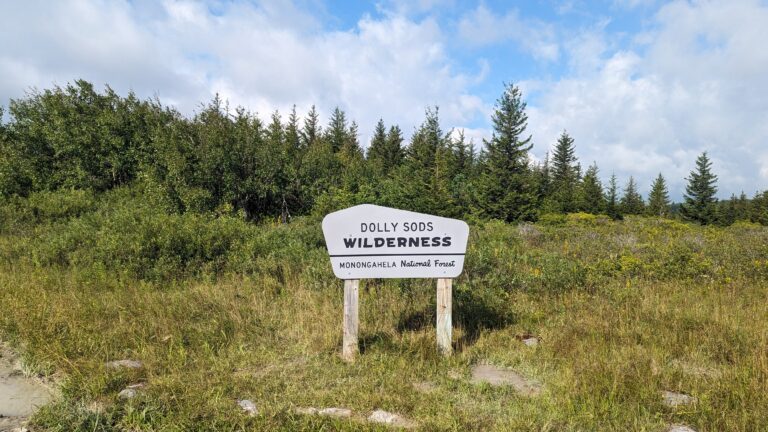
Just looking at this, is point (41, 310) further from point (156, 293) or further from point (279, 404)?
point (279, 404)

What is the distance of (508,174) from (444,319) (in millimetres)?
23656

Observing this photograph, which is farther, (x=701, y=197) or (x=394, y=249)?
(x=701, y=197)

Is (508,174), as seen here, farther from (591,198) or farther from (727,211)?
(727,211)

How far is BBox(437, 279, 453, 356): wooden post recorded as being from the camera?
4602 millimetres

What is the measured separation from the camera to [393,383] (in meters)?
3.88

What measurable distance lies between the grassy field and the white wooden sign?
87cm

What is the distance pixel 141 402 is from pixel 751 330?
21.0 feet

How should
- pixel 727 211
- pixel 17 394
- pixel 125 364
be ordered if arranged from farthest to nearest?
1. pixel 727 211
2. pixel 125 364
3. pixel 17 394

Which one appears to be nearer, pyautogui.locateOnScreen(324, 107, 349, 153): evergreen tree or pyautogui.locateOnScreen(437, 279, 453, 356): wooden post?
pyautogui.locateOnScreen(437, 279, 453, 356): wooden post

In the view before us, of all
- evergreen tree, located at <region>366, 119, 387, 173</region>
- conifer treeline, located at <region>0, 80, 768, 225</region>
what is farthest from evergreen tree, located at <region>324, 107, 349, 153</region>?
conifer treeline, located at <region>0, 80, 768, 225</region>

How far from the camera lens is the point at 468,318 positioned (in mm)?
5723

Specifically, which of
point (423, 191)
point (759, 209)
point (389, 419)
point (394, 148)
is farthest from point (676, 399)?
point (759, 209)

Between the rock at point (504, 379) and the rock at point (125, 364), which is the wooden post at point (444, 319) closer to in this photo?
the rock at point (504, 379)

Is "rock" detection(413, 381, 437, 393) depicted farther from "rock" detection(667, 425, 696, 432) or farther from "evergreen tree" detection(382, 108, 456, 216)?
"evergreen tree" detection(382, 108, 456, 216)
